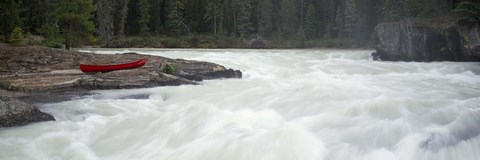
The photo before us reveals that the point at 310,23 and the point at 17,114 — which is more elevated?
the point at 310,23

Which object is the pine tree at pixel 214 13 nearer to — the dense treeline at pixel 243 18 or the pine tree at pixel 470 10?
the dense treeline at pixel 243 18

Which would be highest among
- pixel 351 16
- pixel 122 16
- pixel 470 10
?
pixel 122 16

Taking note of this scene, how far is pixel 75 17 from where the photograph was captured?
2889 centimetres

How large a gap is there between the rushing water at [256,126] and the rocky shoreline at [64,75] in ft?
2.57

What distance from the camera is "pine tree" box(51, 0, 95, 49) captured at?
28797 mm

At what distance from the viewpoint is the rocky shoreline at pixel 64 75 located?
582 inches

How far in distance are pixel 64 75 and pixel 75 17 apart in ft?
41.6

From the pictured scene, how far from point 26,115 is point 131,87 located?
17.5ft

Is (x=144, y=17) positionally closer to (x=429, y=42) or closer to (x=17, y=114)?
(x=429, y=42)

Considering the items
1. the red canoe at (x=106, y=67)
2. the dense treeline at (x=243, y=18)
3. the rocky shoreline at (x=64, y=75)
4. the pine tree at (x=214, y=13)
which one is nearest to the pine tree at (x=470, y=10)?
the rocky shoreline at (x=64, y=75)

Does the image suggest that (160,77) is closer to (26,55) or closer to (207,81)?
(207,81)

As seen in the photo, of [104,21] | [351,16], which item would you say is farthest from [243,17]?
[104,21]

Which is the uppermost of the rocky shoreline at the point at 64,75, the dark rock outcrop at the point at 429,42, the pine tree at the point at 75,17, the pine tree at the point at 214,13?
the pine tree at the point at 214,13

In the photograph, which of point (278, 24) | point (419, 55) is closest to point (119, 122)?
point (419, 55)
